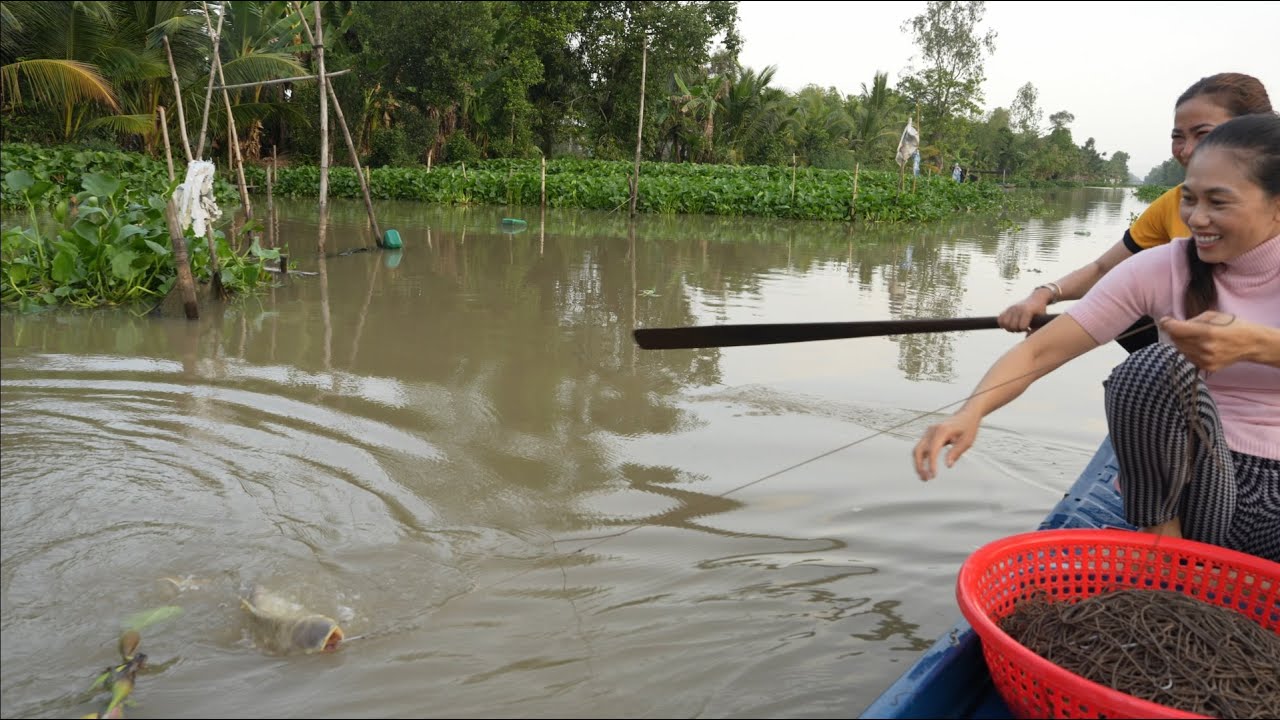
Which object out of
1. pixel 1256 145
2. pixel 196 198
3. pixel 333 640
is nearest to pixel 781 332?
pixel 1256 145

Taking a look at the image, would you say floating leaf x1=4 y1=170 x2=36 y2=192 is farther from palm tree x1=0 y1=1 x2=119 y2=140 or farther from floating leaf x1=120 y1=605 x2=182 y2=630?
palm tree x1=0 y1=1 x2=119 y2=140

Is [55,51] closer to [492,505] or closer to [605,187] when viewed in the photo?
[605,187]

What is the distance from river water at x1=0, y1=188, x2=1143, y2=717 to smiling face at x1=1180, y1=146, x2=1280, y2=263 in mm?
1078

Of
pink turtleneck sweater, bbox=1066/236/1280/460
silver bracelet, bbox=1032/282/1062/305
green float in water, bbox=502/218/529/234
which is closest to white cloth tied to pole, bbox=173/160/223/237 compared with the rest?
silver bracelet, bbox=1032/282/1062/305

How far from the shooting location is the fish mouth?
1995 millimetres

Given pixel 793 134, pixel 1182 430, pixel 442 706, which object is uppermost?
pixel 793 134

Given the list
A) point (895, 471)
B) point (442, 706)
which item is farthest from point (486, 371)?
point (442, 706)

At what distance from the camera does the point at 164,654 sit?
199 cm

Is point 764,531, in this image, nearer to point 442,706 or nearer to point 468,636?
point 468,636

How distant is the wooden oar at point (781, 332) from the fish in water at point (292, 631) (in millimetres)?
926

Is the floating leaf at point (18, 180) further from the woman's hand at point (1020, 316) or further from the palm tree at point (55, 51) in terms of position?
the palm tree at point (55, 51)

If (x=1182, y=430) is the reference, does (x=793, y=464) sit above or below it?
below

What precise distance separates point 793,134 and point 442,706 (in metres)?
27.8

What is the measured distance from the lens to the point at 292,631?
6.54 ft
